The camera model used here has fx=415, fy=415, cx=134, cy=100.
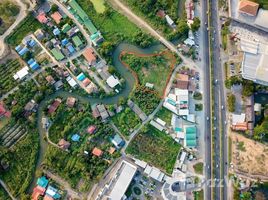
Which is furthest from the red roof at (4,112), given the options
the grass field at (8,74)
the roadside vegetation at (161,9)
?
the roadside vegetation at (161,9)

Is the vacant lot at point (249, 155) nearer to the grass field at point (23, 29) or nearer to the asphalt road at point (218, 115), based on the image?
the asphalt road at point (218, 115)

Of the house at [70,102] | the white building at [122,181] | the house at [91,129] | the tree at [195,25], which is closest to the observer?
the white building at [122,181]

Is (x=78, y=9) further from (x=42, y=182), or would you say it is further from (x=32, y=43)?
(x=42, y=182)

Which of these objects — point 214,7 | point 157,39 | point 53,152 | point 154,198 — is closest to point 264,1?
point 214,7

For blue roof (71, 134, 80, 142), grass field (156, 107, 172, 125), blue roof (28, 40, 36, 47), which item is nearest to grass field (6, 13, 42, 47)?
blue roof (28, 40, 36, 47)

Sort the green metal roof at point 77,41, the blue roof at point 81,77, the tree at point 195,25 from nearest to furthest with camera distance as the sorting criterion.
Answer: the tree at point 195,25 → the blue roof at point 81,77 → the green metal roof at point 77,41

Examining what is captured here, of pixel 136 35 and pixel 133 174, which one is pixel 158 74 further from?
pixel 133 174
